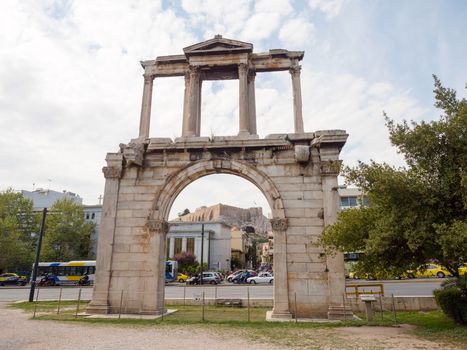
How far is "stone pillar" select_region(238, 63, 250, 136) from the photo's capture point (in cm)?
1486

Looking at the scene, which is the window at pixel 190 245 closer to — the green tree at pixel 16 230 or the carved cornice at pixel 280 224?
the green tree at pixel 16 230

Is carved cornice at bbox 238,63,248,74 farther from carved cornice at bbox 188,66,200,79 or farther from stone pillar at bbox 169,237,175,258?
stone pillar at bbox 169,237,175,258

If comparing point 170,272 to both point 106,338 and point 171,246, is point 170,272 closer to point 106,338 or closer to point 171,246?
point 171,246

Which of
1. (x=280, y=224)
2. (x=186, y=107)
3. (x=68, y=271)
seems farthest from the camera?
(x=68, y=271)

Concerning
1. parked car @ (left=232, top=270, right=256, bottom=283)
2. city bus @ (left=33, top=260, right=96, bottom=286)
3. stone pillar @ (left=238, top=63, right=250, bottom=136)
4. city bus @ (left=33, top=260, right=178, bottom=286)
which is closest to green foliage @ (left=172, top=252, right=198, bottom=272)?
parked car @ (left=232, top=270, right=256, bottom=283)

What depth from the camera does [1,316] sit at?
13.3 metres

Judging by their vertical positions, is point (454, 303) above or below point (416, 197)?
below

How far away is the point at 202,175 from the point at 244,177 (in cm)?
178

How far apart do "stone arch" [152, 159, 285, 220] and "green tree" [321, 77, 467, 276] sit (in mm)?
4220

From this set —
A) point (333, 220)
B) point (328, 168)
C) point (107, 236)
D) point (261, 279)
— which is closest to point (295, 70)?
point (328, 168)

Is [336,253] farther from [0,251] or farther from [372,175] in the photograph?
[0,251]

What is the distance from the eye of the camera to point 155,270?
43.9 feet

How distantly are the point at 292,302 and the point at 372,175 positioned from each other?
5768mm

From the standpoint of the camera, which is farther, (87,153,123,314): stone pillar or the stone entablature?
the stone entablature
